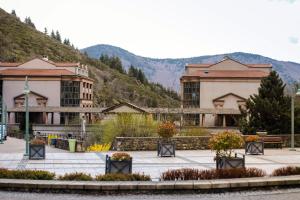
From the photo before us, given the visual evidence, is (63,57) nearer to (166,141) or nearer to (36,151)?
(166,141)

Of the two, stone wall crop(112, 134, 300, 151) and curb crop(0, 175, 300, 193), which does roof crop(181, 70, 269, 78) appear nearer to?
stone wall crop(112, 134, 300, 151)

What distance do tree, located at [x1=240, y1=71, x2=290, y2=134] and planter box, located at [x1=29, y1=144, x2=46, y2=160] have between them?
1755 cm

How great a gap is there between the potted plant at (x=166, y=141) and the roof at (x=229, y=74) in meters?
60.3

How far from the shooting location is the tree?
116 feet

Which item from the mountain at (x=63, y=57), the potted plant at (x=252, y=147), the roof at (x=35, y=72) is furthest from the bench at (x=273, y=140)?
the mountain at (x=63, y=57)

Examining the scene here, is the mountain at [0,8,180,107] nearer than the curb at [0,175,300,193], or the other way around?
the curb at [0,175,300,193]

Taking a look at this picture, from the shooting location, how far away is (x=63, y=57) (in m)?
145

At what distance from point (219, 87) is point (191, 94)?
5061 millimetres

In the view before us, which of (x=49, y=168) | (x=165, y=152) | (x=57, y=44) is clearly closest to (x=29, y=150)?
(x=49, y=168)

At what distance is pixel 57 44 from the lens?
510 ft

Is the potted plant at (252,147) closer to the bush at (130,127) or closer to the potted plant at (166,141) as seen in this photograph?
the potted plant at (166,141)

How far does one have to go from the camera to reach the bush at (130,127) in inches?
1519

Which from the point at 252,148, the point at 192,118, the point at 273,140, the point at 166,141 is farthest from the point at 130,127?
the point at 192,118

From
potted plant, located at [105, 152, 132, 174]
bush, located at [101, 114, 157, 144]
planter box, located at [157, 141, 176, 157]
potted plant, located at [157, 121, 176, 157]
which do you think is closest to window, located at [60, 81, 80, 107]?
bush, located at [101, 114, 157, 144]
